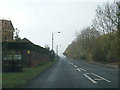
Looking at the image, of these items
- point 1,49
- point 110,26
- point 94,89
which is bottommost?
point 94,89

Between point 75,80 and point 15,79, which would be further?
point 75,80

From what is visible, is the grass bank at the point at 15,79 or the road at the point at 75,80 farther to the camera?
the road at the point at 75,80

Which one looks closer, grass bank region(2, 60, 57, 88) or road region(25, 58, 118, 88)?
grass bank region(2, 60, 57, 88)

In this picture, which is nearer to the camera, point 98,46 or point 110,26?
point 110,26

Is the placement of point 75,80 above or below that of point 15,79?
below

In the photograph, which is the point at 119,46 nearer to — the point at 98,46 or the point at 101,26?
the point at 101,26

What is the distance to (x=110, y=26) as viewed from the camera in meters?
59.6

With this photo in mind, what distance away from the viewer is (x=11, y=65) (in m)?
29.2

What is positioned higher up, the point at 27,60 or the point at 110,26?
the point at 110,26

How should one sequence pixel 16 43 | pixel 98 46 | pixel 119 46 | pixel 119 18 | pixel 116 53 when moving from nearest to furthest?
pixel 16 43, pixel 119 18, pixel 119 46, pixel 116 53, pixel 98 46

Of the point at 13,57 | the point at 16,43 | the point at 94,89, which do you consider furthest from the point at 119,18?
the point at 94,89

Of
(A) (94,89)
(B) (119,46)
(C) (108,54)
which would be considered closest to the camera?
(A) (94,89)

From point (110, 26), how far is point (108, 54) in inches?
236

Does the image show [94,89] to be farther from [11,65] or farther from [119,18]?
[119,18]
